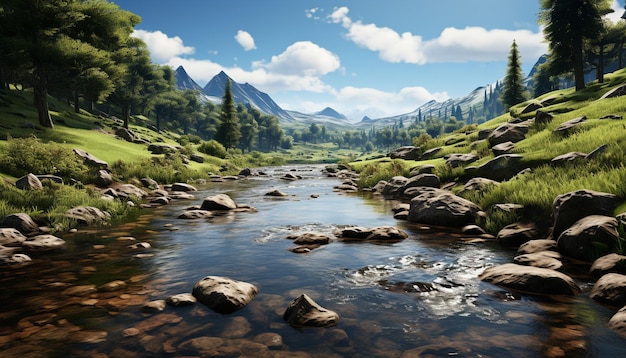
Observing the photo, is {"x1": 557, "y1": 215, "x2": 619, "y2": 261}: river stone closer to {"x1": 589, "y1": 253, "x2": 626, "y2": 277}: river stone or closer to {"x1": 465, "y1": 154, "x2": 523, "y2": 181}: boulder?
{"x1": 589, "y1": 253, "x2": 626, "y2": 277}: river stone

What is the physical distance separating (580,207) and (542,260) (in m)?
2.32

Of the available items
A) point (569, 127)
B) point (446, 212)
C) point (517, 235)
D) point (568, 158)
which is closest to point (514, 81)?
point (569, 127)

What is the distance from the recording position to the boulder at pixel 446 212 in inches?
515

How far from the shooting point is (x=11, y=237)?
35.1ft

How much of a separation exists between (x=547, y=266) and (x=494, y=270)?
1.21 m

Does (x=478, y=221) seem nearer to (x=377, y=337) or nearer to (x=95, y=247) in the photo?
(x=377, y=337)

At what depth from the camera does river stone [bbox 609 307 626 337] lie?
204 inches

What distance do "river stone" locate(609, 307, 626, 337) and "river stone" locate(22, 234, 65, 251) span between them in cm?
1297

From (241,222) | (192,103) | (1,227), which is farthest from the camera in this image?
(192,103)

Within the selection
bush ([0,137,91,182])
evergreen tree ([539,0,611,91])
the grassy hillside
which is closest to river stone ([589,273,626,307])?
the grassy hillside

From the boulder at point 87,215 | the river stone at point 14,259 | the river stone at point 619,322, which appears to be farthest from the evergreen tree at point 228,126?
the river stone at point 619,322

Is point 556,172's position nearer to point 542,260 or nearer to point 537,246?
point 537,246

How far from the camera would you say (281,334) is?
5496mm

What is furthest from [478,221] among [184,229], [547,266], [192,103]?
[192,103]
